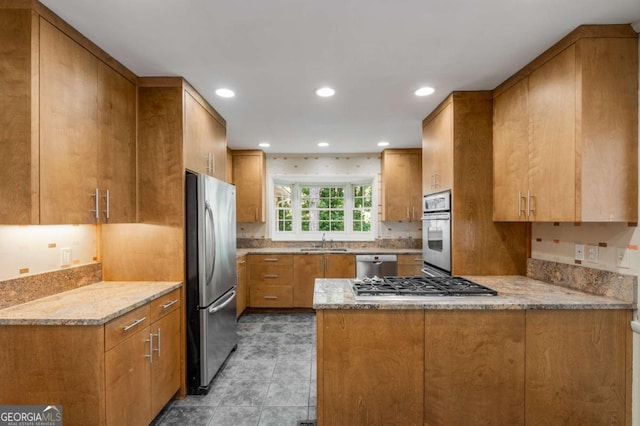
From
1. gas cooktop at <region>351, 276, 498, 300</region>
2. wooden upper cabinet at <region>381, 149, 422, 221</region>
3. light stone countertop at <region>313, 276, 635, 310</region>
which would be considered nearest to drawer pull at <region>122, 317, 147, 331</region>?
light stone countertop at <region>313, 276, 635, 310</region>

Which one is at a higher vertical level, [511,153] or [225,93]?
[225,93]

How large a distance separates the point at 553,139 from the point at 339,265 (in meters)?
3.01

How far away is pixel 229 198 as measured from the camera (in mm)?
2996

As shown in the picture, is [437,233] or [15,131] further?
[437,233]

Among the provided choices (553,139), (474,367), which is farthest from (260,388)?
(553,139)

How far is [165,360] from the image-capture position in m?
2.19

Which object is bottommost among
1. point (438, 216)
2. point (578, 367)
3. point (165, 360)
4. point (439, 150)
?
point (165, 360)

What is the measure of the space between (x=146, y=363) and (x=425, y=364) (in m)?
1.68

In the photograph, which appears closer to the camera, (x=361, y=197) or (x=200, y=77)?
(x=200, y=77)

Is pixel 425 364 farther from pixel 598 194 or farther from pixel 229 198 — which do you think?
pixel 229 198

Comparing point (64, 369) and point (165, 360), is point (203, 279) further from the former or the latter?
point (64, 369)

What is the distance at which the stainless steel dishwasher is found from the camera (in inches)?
174

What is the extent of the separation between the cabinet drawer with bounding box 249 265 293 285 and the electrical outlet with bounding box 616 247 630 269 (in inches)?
135

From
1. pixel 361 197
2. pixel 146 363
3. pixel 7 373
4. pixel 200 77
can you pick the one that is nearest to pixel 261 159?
pixel 361 197
